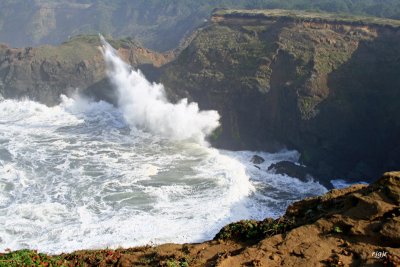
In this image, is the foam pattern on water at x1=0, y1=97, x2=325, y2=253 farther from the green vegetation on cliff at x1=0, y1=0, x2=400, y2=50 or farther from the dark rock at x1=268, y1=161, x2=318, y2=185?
the green vegetation on cliff at x1=0, y1=0, x2=400, y2=50

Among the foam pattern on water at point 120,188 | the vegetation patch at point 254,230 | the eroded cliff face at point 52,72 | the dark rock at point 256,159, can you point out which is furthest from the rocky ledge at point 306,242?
the eroded cliff face at point 52,72

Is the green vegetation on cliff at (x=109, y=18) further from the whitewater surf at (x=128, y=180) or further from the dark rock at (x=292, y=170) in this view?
the dark rock at (x=292, y=170)

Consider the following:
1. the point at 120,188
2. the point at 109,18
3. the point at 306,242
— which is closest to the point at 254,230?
the point at 306,242

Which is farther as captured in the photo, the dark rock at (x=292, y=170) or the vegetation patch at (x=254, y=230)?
the dark rock at (x=292, y=170)

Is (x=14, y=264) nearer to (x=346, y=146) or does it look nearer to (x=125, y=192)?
(x=125, y=192)

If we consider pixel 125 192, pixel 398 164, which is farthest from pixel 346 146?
pixel 125 192
